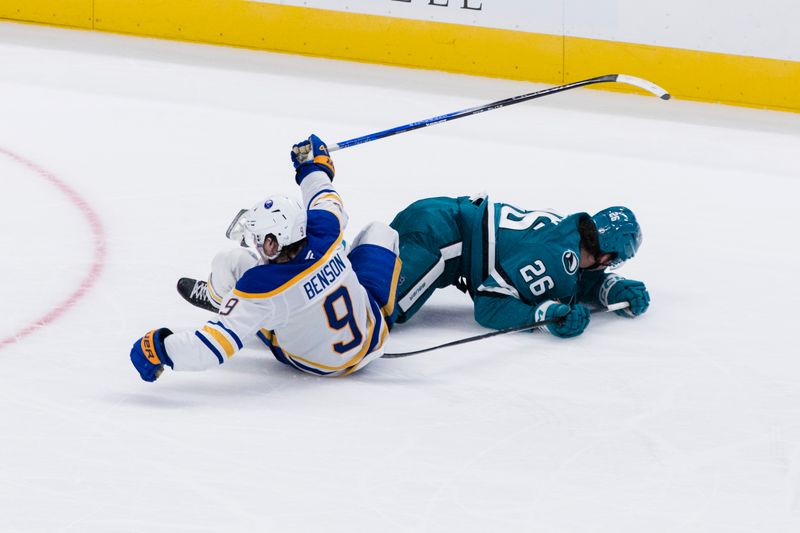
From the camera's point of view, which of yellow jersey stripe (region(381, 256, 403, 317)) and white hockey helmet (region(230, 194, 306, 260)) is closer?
white hockey helmet (region(230, 194, 306, 260))

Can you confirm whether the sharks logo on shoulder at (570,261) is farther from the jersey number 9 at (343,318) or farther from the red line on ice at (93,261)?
the red line on ice at (93,261)

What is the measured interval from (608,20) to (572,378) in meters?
3.48

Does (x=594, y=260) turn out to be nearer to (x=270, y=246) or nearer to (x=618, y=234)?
(x=618, y=234)

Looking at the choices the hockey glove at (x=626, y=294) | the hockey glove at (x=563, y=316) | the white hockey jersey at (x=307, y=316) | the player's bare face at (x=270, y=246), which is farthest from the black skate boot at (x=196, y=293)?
the hockey glove at (x=626, y=294)

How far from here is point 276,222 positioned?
12.3 ft

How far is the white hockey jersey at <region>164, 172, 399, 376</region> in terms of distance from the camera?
379 centimetres

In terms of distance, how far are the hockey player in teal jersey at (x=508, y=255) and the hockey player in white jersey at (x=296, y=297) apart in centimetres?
22

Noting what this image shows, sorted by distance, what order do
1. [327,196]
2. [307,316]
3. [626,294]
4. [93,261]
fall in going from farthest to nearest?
[93,261]
[626,294]
[327,196]
[307,316]

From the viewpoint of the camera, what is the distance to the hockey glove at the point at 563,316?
4445 mm

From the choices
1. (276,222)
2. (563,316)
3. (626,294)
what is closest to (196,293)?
(276,222)

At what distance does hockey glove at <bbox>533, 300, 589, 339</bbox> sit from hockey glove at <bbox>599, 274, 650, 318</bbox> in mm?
293

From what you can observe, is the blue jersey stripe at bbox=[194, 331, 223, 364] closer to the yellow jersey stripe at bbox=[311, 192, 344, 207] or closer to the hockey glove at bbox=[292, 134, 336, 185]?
the yellow jersey stripe at bbox=[311, 192, 344, 207]

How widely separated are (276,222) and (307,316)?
0.34 metres

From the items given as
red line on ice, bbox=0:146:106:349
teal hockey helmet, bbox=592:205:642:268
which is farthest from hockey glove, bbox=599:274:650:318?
red line on ice, bbox=0:146:106:349
